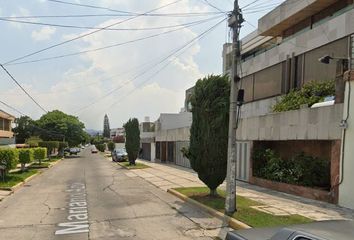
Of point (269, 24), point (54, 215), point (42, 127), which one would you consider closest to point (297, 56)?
point (269, 24)

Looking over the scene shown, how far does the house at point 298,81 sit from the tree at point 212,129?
3471 millimetres

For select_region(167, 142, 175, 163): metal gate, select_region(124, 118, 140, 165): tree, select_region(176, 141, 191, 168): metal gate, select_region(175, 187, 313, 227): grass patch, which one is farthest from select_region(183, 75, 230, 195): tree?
select_region(167, 142, 175, 163): metal gate

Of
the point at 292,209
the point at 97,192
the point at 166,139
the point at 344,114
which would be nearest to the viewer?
the point at 292,209

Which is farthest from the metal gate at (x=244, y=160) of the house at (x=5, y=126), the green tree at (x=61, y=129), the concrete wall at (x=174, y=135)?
the green tree at (x=61, y=129)

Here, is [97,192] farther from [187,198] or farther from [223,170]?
[223,170]

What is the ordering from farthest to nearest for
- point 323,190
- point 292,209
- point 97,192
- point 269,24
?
point 269,24 → point 97,192 → point 323,190 → point 292,209

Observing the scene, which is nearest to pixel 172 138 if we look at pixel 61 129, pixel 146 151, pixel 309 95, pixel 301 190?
pixel 146 151

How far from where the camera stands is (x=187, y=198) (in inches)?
620

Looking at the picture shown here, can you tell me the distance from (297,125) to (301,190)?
2.61 meters

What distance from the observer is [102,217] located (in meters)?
12.4

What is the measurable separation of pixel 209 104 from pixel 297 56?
37.8 ft

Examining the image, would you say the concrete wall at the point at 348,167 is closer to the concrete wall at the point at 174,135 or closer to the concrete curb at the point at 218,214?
the concrete curb at the point at 218,214

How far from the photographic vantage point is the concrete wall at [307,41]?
66.2ft

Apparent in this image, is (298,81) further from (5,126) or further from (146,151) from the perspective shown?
(5,126)
